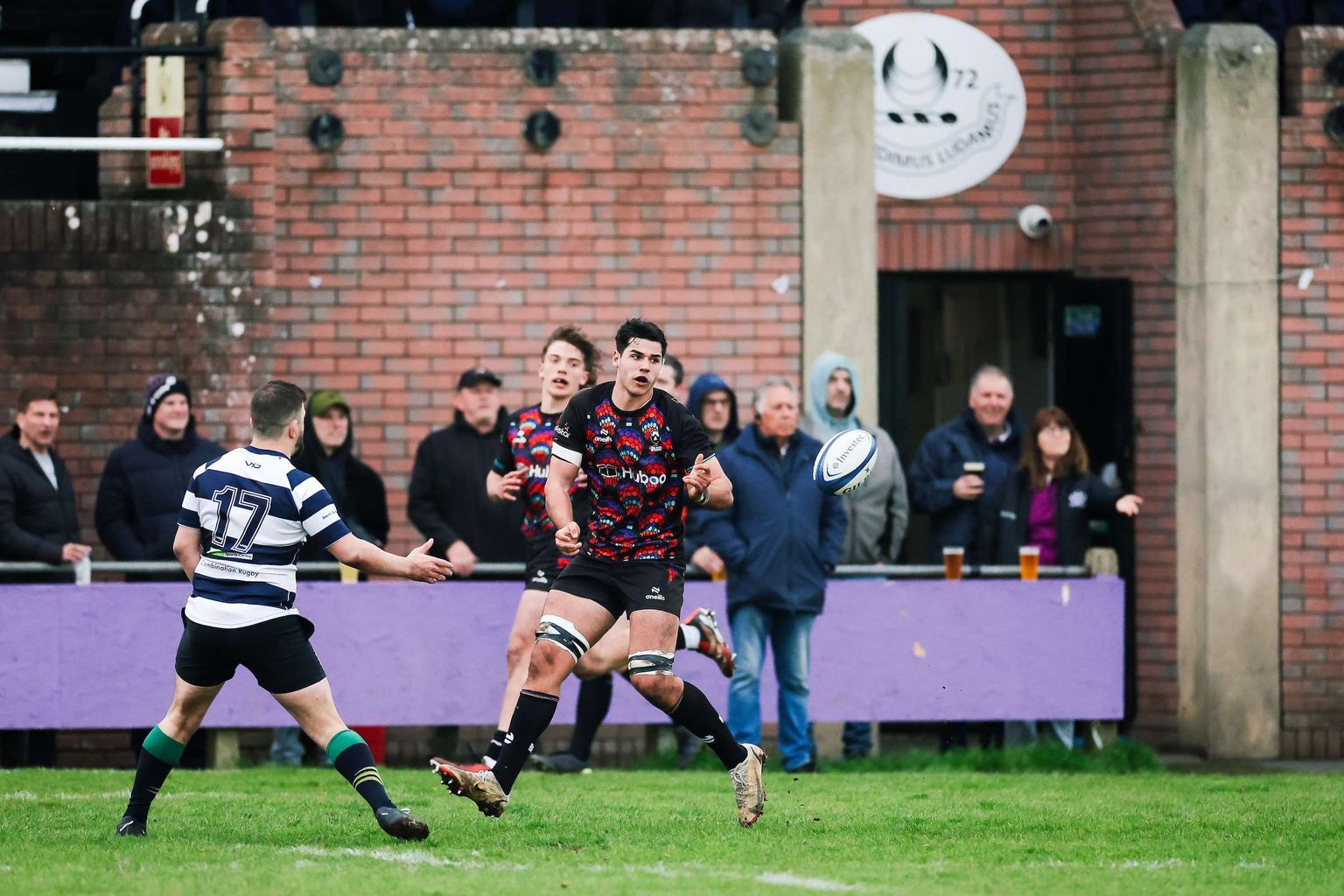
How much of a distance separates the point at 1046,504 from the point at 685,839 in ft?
17.0

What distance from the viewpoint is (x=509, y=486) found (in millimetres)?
10312

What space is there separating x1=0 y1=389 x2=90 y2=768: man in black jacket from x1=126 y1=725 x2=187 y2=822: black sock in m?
4.04

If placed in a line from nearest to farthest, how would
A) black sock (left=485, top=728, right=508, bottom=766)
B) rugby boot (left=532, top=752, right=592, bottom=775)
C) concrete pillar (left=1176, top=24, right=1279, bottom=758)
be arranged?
black sock (left=485, top=728, right=508, bottom=766) < rugby boot (left=532, top=752, right=592, bottom=775) < concrete pillar (left=1176, top=24, right=1279, bottom=758)

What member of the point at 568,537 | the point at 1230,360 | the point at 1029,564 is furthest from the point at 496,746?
the point at 1230,360

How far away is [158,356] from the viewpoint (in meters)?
12.8

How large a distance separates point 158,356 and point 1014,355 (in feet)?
19.1

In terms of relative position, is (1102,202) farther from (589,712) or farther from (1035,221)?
(589,712)

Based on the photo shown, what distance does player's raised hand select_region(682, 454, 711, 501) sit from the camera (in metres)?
8.23

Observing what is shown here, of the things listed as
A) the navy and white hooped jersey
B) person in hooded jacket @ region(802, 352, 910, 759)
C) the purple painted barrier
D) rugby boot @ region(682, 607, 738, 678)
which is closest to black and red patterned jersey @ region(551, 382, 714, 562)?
the navy and white hooped jersey

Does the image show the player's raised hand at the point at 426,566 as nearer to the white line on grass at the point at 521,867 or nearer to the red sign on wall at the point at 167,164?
the white line on grass at the point at 521,867

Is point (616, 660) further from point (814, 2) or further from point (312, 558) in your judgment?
point (814, 2)

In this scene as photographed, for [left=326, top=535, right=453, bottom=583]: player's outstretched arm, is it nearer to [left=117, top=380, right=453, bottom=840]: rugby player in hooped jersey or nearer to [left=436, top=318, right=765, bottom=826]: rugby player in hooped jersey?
[left=117, top=380, right=453, bottom=840]: rugby player in hooped jersey

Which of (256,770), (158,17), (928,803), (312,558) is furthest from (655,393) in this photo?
(158,17)

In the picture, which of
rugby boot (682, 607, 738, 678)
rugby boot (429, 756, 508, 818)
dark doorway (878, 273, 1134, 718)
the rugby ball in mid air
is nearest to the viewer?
rugby boot (429, 756, 508, 818)
